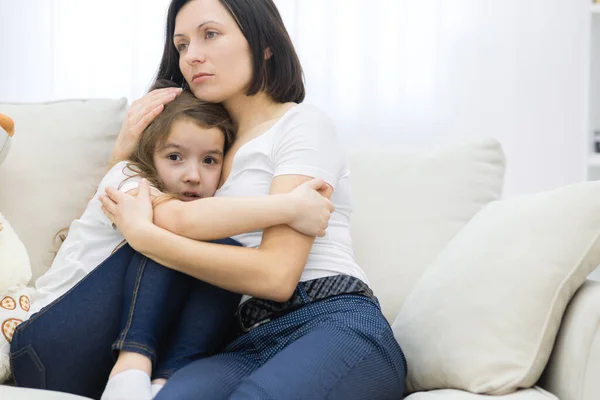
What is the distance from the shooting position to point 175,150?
146cm

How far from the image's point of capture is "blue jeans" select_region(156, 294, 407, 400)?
104 cm

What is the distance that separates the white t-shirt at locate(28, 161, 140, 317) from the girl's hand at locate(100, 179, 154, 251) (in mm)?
37

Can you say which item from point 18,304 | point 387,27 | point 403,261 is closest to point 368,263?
point 403,261

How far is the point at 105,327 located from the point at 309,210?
1.26 ft

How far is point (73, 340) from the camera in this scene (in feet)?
3.87

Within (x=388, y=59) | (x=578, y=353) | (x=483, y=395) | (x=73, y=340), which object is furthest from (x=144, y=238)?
(x=388, y=59)

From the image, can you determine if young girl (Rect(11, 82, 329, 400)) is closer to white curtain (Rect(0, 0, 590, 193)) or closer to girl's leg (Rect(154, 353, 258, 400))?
girl's leg (Rect(154, 353, 258, 400))

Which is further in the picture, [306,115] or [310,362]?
[306,115]

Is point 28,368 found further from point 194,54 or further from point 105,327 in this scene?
point 194,54

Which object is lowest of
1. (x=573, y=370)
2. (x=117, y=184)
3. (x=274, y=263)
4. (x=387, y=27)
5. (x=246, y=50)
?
(x=573, y=370)

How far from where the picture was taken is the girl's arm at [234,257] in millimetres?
1193

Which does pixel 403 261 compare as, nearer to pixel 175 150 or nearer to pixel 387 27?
pixel 175 150

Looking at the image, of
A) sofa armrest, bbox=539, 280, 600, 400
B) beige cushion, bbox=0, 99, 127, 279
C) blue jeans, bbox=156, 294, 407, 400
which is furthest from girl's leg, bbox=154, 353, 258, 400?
beige cushion, bbox=0, 99, 127, 279

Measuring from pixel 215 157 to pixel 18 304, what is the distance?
0.47 meters
